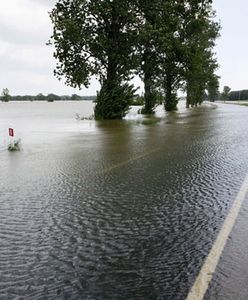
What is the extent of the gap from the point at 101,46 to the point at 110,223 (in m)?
25.1

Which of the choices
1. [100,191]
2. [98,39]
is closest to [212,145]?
[100,191]

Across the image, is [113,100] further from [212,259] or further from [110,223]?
[212,259]

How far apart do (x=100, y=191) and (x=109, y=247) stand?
275 centimetres

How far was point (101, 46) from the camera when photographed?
2894 cm

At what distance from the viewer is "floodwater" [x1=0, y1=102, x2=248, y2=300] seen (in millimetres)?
3541

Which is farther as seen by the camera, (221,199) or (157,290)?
(221,199)

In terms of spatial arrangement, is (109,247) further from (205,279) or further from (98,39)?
(98,39)

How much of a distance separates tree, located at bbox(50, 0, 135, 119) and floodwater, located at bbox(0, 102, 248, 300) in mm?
19895

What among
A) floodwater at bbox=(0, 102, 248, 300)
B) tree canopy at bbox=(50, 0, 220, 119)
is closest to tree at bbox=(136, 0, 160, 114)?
tree canopy at bbox=(50, 0, 220, 119)

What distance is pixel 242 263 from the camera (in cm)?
389

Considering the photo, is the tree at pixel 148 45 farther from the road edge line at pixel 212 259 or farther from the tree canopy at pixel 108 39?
the road edge line at pixel 212 259

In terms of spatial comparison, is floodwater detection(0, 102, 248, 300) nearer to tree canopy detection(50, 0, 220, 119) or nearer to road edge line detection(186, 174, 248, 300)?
road edge line detection(186, 174, 248, 300)

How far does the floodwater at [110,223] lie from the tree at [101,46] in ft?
65.3

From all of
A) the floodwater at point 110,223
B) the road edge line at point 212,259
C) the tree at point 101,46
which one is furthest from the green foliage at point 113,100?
the road edge line at point 212,259
